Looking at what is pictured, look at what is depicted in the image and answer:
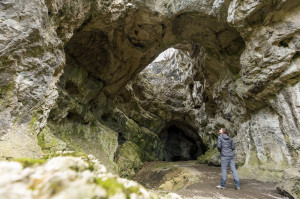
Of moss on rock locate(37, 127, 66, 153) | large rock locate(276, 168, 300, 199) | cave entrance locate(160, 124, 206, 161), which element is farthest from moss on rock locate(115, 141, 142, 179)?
cave entrance locate(160, 124, 206, 161)

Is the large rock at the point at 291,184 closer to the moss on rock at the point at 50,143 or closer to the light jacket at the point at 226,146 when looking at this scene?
the light jacket at the point at 226,146

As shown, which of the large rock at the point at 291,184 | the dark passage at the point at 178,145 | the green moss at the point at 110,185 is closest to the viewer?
the green moss at the point at 110,185

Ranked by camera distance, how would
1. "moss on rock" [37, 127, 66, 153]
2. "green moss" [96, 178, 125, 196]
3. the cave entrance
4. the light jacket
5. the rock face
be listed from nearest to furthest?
the rock face, "green moss" [96, 178, 125, 196], the light jacket, "moss on rock" [37, 127, 66, 153], the cave entrance

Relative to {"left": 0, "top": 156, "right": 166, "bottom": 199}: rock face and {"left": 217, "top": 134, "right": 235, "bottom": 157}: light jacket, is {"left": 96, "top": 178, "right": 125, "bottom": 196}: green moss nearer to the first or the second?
{"left": 0, "top": 156, "right": 166, "bottom": 199}: rock face

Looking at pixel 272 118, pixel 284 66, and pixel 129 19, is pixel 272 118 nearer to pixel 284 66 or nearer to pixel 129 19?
pixel 284 66

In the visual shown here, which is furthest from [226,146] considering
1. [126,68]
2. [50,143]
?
[126,68]

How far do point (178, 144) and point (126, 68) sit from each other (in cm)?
1992

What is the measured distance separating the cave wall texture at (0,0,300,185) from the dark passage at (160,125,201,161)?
11713mm

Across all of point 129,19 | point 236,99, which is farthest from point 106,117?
point 236,99

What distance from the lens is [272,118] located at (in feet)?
29.0

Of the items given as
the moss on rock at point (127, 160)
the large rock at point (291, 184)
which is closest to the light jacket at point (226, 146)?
the large rock at point (291, 184)

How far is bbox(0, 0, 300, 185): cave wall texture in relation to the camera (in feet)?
16.9

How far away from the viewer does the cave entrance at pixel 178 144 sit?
2848 centimetres

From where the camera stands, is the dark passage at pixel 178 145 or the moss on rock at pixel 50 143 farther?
the dark passage at pixel 178 145
